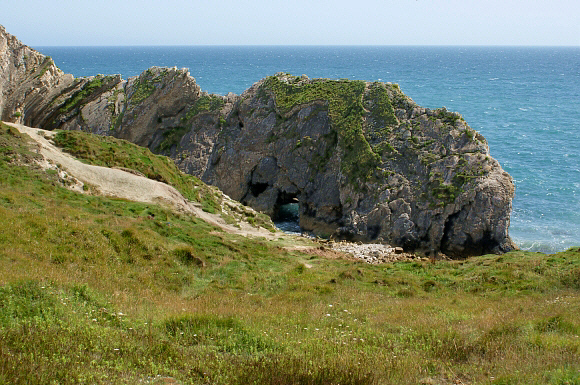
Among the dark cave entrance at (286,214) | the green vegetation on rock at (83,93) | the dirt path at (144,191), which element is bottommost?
the dark cave entrance at (286,214)

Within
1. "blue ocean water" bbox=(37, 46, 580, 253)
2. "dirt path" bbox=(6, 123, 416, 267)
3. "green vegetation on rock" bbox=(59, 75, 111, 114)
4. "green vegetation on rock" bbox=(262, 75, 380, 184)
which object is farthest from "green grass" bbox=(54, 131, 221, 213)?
"blue ocean water" bbox=(37, 46, 580, 253)

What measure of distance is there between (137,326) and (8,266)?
643 centimetres

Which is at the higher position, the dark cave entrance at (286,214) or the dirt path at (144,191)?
the dirt path at (144,191)

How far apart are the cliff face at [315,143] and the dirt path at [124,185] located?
11241mm

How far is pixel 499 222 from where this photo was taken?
122 feet

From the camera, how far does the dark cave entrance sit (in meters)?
46.1

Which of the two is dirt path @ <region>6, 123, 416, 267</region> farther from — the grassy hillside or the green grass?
the grassy hillside

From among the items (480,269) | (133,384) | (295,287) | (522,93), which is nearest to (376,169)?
(480,269)

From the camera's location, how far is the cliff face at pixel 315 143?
38.6 m

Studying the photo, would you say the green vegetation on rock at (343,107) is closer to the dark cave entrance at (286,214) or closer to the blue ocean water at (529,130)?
the dark cave entrance at (286,214)

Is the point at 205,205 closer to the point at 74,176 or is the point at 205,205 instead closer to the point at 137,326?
the point at 74,176

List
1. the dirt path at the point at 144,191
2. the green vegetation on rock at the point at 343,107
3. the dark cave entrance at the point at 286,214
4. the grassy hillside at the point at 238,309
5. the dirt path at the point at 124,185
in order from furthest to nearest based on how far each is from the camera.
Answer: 1. the dark cave entrance at the point at 286,214
2. the green vegetation on rock at the point at 343,107
3. the dirt path at the point at 124,185
4. the dirt path at the point at 144,191
5. the grassy hillside at the point at 238,309

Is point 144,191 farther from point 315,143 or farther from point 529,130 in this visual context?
point 529,130

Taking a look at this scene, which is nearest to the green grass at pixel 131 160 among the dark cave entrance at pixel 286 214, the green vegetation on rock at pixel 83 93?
the dark cave entrance at pixel 286 214
